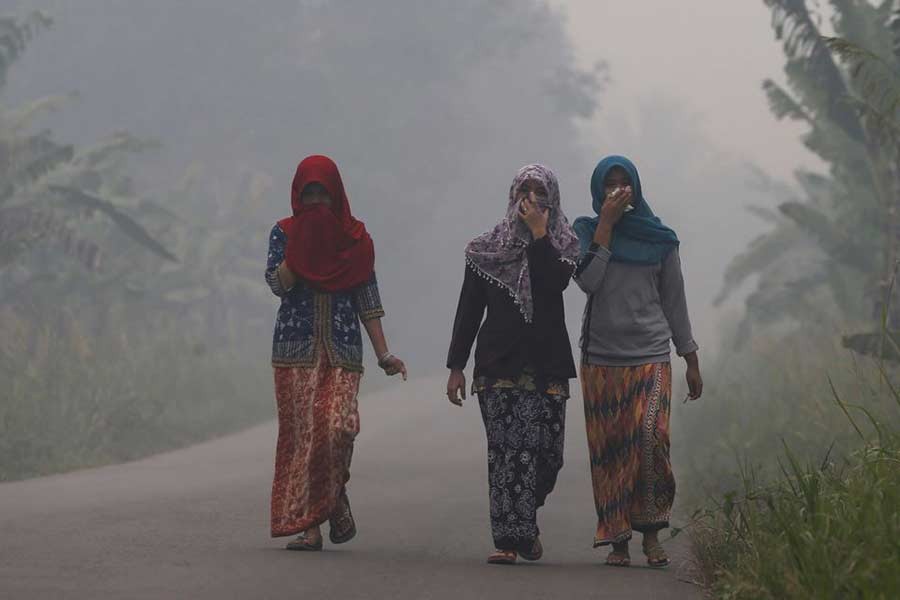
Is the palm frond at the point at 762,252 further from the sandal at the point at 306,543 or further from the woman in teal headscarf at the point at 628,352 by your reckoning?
the sandal at the point at 306,543

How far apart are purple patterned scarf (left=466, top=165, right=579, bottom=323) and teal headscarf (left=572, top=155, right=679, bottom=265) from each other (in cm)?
17

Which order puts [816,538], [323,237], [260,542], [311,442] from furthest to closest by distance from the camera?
1. [260,542]
2. [323,237]
3. [311,442]
4. [816,538]

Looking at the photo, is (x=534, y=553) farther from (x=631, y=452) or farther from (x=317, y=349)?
(x=317, y=349)

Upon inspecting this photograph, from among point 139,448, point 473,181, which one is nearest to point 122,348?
point 139,448

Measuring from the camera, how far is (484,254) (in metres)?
8.22

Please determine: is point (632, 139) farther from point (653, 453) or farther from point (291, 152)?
point (653, 453)

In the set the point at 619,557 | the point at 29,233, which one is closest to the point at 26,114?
the point at 29,233

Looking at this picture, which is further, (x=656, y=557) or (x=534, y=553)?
(x=534, y=553)

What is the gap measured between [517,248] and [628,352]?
2.73 ft

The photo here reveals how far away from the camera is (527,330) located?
320 inches

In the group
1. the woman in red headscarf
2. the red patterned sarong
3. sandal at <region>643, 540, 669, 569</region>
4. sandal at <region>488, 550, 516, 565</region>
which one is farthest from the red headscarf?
sandal at <region>643, 540, 669, 569</region>

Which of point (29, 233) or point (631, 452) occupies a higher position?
point (29, 233)

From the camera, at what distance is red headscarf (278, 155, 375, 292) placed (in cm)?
849

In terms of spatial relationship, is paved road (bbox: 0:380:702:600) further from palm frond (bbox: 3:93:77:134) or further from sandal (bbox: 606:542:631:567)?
palm frond (bbox: 3:93:77:134)
